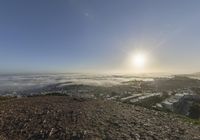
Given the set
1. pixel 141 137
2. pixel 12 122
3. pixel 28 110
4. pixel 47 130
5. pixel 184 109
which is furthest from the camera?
pixel 184 109

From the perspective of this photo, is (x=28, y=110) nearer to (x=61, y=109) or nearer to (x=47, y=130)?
(x=61, y=109)

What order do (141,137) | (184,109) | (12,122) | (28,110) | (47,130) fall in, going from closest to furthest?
1. (141,137)
2. (47,130)
3. (12,122)
4. (28,110)
5. (184,109)

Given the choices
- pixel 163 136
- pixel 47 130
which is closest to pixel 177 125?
pixel 163 136

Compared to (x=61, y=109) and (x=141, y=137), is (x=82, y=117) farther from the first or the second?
(x=141, y=137)

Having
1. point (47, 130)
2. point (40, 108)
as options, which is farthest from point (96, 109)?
point (47, 130)

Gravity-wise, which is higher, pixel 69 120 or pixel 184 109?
pixel 69 120

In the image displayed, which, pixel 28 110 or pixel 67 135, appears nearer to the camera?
pixel 67 135
